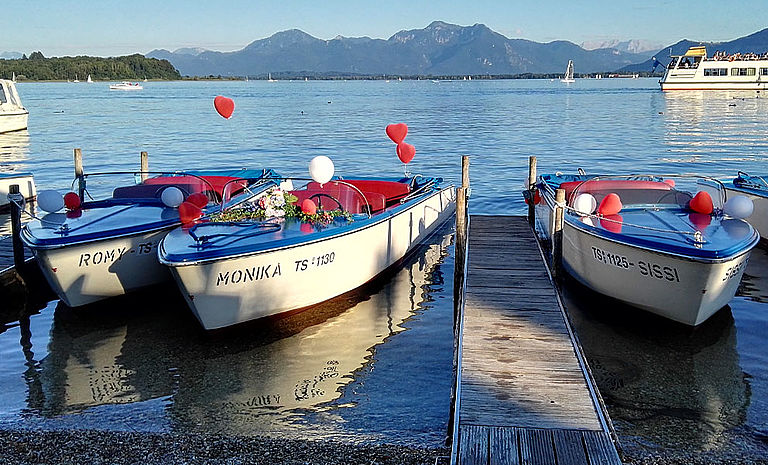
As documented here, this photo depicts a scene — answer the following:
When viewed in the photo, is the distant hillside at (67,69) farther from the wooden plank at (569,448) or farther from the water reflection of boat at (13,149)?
the wooden plank at (569,448)

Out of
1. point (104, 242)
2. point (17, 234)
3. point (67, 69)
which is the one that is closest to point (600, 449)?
point (104, 242)

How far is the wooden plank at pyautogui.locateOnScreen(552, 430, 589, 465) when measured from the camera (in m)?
5.60

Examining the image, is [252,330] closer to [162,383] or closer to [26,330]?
[162,383]

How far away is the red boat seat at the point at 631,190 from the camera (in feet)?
38.2

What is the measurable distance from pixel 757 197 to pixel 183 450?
1166cm

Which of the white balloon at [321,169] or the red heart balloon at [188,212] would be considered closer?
the red heart balloon at [188,212]

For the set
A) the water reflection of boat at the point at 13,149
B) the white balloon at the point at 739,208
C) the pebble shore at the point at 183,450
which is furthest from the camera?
the water reflection of boat at the point at 13,149

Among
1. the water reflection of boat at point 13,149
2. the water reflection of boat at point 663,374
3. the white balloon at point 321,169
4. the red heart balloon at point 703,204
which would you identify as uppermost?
the white balloon at point 321,169

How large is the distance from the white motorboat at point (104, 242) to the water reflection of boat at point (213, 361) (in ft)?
1.68

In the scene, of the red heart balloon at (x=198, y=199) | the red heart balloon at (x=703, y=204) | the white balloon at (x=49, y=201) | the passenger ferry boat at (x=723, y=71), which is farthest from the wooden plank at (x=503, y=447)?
the passenger ferry boat at (x=723, y=71)

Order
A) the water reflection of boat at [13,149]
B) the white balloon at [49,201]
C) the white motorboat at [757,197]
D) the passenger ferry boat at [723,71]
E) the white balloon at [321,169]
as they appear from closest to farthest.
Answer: the white balloon at [321,169] → the white balloon at [49,201] → the white motorboat at [757,197] → the water reflection of boat at [13,149] → the passenger ferry boat at [723,71]

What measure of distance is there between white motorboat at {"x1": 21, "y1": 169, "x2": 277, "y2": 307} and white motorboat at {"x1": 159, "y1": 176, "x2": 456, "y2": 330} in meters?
0.72

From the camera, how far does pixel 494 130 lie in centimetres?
4572

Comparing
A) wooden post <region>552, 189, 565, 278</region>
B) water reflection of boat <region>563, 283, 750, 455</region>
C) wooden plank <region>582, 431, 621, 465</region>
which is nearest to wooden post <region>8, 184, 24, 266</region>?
wooden post <region>552, 189, 565, 278</region>
